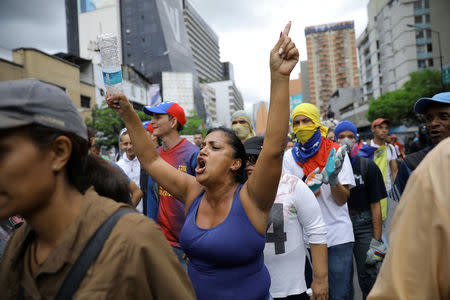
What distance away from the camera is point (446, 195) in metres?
0.94

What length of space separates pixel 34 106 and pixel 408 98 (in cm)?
4703

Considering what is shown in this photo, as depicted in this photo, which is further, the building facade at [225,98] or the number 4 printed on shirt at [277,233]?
the building facade at [225,98]

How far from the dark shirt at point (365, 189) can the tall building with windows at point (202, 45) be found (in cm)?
11550

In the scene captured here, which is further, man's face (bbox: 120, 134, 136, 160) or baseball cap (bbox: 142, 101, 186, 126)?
man's face (bbox: 120, 134, 136, 160)

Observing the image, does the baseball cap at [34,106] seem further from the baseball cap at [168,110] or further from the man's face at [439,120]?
the man's face at [439,120]

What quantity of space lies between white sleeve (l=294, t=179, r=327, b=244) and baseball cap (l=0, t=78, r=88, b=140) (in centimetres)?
185

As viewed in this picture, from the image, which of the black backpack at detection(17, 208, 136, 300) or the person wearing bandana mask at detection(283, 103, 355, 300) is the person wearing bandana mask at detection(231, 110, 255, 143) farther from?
the black backpack at detection(17, 208, 136, 300)

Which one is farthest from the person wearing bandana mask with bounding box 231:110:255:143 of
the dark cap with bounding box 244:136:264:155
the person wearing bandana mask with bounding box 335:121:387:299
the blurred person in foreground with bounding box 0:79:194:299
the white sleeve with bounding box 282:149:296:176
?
the blurred person in foreground with bounding box 0:79:194:299

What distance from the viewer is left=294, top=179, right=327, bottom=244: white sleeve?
2.64 metres

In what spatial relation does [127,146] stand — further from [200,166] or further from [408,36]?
[408,36]

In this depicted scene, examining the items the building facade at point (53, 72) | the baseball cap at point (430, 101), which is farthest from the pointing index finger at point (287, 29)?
the building facade at point (53, 72)

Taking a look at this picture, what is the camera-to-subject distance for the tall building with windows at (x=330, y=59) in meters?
162

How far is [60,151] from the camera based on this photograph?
49.9 inches

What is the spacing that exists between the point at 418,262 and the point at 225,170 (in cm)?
151
